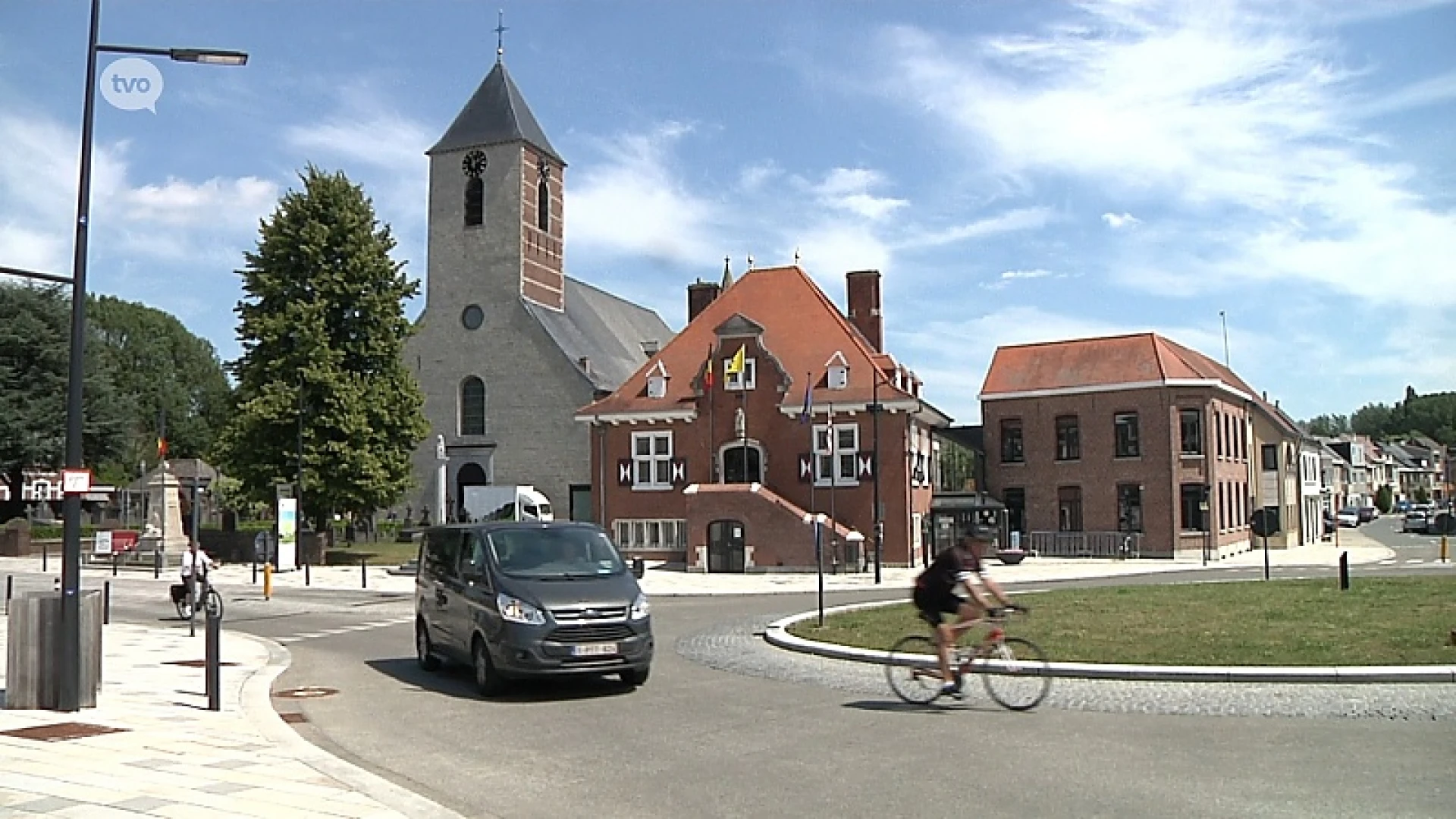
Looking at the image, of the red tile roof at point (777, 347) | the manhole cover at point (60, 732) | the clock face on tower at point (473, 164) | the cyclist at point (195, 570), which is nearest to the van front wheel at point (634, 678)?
the manhole cover at point (60, 732)

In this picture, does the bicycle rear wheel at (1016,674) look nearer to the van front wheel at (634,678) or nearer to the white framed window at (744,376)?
the van front wheel at (634,678)

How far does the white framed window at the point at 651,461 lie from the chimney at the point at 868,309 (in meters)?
11.4

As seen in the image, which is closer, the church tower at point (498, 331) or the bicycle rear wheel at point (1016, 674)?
the bicycle rear wheel at point (1016, 674)

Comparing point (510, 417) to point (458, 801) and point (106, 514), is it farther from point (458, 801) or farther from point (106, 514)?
point (458, 801)

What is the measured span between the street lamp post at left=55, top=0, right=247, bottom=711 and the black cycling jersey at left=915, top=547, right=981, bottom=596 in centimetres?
812

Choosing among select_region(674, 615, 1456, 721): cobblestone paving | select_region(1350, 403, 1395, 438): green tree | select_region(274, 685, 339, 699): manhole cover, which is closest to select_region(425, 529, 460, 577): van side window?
select_region(274, 685, 339, 699): manhole cover

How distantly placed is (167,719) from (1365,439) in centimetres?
16156

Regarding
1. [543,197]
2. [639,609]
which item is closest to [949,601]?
[639,609]

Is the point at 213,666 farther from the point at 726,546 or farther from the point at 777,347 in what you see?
the point at 777,347

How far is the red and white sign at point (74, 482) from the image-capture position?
11.4 metres

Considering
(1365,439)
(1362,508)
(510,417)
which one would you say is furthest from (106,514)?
(1365,439)

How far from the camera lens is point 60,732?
10.5 m

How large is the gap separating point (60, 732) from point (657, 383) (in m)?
39.1

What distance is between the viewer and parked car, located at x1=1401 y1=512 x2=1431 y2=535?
81750 millimetres
